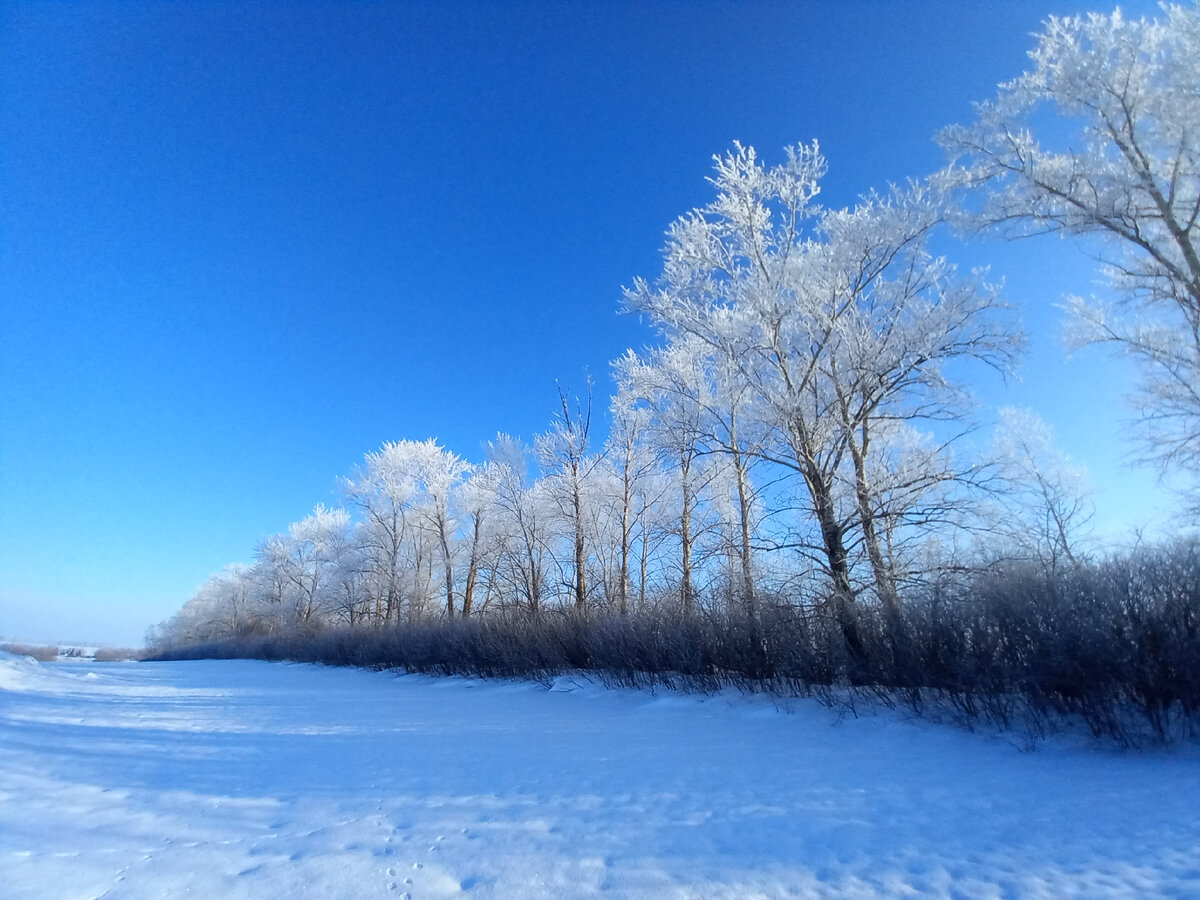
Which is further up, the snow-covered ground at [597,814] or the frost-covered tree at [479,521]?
the frost-covered tree at [479,521]

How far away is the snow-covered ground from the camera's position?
7.04 feet

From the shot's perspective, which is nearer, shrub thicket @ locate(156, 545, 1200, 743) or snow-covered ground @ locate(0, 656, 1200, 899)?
snow-covered ground @ locate(0, 656, 1200, 899)

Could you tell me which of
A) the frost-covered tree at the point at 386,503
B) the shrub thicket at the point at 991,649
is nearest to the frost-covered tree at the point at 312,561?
the frost-covered tree at the point at 386,503

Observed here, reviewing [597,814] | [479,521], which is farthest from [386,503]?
[597,814]

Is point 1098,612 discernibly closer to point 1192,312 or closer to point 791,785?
point 791,785

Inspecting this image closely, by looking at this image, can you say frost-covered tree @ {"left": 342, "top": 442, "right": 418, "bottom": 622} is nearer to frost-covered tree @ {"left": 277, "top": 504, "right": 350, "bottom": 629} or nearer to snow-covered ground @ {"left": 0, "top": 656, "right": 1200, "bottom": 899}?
frost-covered tree @ {"left": 277, "top": 504, "right": 350, "bottom": 629}

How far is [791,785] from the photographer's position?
129 inches

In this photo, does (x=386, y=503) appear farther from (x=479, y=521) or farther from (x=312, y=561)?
(x=312, y=561)

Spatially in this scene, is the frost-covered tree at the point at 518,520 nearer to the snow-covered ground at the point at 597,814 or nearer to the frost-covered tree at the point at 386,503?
the frost-covered tree at the point at 386,503

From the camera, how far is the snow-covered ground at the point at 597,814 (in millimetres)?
2146

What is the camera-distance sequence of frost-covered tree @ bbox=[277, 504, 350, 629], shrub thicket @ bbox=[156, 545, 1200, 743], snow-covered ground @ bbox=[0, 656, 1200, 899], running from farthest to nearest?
frost-covered tree @ bbox=[277, 504, 350, 629], shrub thicket @ bbox=[156, 545, 1200, 743], snow-covered ground @ bbox=[0, 656, 1200, 899]

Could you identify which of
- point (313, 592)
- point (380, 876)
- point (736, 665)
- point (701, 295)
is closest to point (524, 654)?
point (736, 665)

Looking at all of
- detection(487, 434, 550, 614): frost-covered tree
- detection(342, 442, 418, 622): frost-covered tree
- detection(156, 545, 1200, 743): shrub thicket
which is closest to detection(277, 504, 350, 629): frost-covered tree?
detection(342, 442, 418, 622): frost-covered tree

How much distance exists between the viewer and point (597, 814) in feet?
9.40
